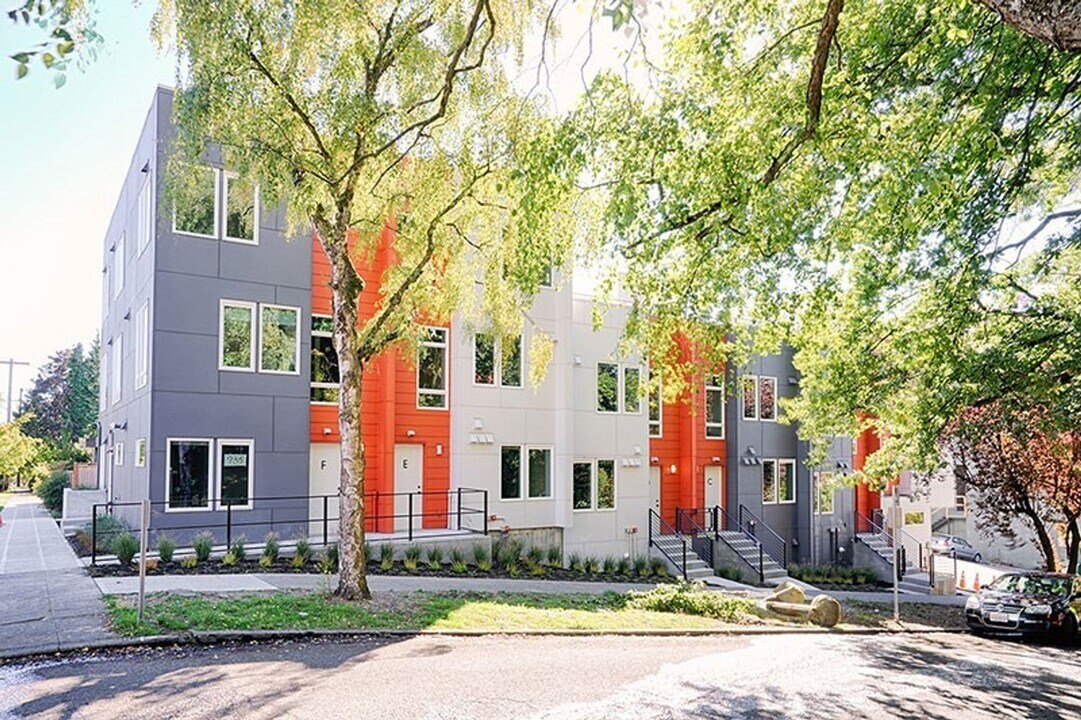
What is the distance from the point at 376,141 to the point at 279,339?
858cm

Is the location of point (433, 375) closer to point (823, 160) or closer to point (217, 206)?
point (217, 206)

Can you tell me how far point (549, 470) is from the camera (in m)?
21.9

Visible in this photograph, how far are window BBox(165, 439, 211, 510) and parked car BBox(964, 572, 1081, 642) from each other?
1588 centimetres

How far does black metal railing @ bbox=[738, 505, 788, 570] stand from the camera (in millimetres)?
26812

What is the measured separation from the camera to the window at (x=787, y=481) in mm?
28734

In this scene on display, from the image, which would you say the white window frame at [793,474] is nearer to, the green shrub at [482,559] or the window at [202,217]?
the green shrub at [482,559]

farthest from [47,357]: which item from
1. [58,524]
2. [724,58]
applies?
[724,58]

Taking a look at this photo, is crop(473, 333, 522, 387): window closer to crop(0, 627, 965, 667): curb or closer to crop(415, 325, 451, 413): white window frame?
crop(415, 325, 451, 413): white window frame

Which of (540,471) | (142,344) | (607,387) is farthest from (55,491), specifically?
(607,387)

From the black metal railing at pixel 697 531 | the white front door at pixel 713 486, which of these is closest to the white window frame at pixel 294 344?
the black metal railing at pixel 697 531

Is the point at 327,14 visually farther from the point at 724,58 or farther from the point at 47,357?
the point at 47,357

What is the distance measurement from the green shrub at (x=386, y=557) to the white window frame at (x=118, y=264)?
11838mm

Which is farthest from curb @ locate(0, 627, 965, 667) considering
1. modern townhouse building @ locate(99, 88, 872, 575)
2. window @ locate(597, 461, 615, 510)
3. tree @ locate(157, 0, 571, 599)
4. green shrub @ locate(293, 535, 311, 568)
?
window @ locate(597, 461, 615, 510)

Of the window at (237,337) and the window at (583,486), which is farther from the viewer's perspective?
the window at (583,486)
